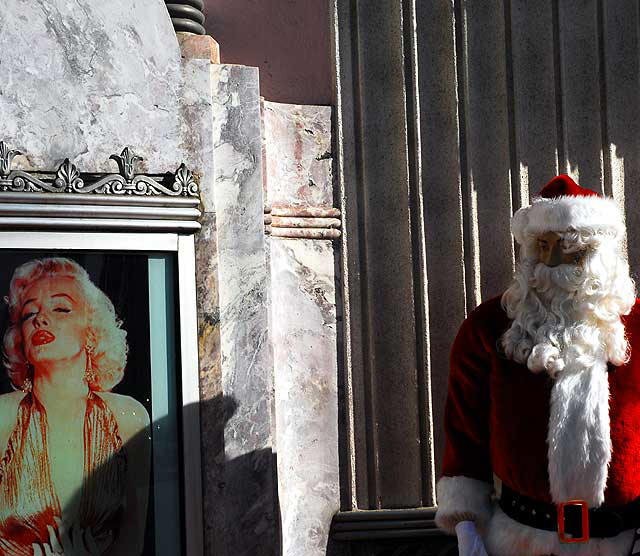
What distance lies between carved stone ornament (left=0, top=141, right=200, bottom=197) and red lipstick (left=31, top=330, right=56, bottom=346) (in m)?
0.42

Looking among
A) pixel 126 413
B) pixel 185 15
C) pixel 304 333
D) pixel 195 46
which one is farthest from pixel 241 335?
pixel 185 15

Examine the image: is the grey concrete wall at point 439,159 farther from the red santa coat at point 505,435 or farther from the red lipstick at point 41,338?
the red lipstick at point 41,338

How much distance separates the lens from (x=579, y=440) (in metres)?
3.06

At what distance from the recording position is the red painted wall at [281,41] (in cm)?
373

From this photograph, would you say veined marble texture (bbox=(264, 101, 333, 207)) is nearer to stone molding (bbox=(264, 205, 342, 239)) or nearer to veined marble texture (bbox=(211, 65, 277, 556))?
stone molding (bbox=(264, 205, 342, 239))

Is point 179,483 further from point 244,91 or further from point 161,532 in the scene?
point 244,91

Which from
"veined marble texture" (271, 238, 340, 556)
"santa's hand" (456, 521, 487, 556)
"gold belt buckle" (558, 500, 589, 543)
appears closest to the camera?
"gold belt buckle" (558, 500, 589, 543)

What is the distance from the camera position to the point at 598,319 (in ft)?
10.5

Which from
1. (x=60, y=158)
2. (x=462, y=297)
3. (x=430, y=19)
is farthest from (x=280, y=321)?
(x=430, y=19)

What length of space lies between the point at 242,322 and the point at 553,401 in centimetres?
99

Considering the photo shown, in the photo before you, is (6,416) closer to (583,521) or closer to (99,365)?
(99,365)

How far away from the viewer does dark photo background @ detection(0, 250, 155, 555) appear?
331 cm

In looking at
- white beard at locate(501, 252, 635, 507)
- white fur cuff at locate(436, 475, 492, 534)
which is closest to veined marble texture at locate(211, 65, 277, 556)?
white fur cuff at locate(436, 475, 492, 534)

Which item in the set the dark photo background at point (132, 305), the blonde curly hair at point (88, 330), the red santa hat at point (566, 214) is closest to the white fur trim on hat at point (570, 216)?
the red santa hat at point (566, 214)
